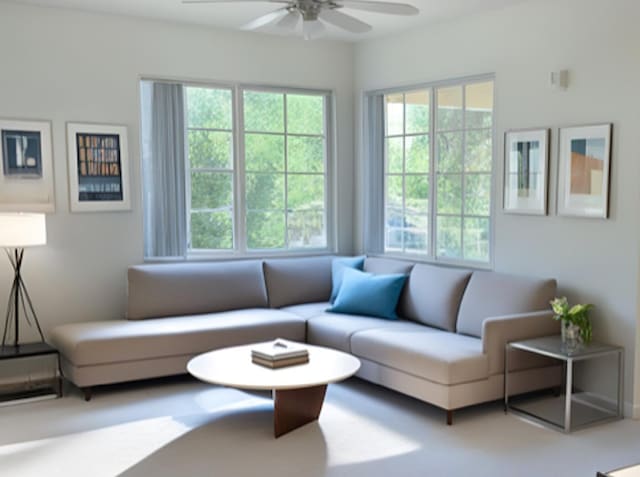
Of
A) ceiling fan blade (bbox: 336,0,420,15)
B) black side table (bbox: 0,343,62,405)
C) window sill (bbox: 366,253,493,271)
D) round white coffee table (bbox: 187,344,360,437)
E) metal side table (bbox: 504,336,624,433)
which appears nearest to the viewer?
ceiling fan blade (bbox: 336,0,420,15)

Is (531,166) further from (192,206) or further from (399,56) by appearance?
(192,206)

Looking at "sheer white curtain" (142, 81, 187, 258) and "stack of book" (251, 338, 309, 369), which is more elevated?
"sheer white curtain" (142, 81, 187, 258)

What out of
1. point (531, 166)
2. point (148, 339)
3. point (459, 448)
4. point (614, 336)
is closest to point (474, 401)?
point (459, 448)

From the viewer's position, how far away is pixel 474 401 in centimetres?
393

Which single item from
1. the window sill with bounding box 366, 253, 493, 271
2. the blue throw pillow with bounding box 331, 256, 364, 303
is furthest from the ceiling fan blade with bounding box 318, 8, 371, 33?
the blue throw pillow with bounding box 331, 256, 364, 303

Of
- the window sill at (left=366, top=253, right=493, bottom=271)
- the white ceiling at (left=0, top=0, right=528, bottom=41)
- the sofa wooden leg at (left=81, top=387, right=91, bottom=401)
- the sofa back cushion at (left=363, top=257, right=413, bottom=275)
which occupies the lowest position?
the sofa wooden leg at (left=81, top=387, right=91, bottom=401)

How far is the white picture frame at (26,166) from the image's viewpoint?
467 centimetres

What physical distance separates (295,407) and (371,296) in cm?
148

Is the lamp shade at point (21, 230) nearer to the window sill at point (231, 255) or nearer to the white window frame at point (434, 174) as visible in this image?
the window sill at point (231, 255)

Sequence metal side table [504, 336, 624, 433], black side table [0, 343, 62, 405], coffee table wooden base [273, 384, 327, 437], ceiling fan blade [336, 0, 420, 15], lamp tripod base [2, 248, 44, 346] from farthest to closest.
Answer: lamp tripod base [2, 248, 44, 346] < black side table [0, 343, 62, 405] < metal side table [504, 336, 624, 433] < coffee table wooden base [273, 384, 327, 437] < ceiling fan blade [336, 0, 420, 15]

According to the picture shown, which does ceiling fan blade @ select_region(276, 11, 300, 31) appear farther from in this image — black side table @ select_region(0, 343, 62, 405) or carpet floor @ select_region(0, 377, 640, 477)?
black side table @ select_region(0, 343, 62, 405)

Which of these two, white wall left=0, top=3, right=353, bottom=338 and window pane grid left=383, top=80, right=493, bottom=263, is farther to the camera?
window pane grid left=383, top=80, right=493, bottom=263

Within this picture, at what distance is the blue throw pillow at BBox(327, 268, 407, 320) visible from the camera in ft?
16.3

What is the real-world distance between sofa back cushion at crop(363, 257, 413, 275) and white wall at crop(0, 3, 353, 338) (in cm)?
189
